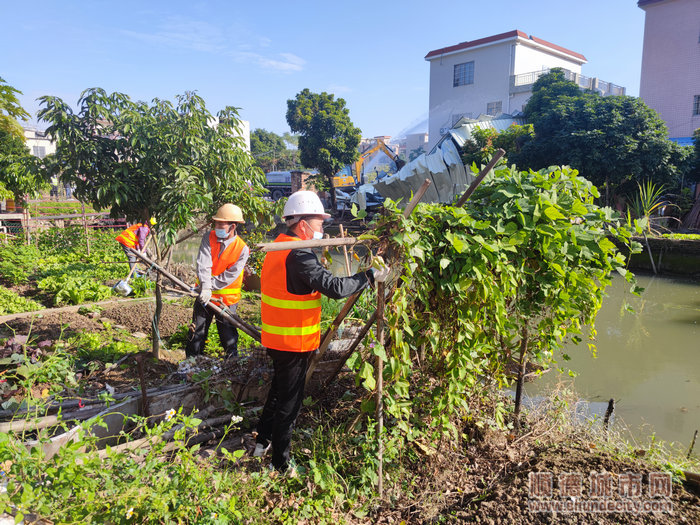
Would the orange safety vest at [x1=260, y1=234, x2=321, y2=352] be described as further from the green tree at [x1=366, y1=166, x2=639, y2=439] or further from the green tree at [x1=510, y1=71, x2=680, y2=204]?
the green tree at [x1=510, y1=71, x2=680, y2=204]

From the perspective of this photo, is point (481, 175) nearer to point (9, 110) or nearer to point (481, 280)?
point (481, 280)

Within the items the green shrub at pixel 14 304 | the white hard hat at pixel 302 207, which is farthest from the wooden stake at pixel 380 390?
the green shrub at pixel 14 304

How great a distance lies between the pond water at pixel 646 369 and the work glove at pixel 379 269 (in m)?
2.15

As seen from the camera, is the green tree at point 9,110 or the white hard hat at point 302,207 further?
the green tree at point 9,110

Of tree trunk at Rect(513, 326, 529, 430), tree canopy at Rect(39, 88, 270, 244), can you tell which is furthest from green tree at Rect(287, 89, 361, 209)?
tree trunk at Rect(513, 326, 529, 430)

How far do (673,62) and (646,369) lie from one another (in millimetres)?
22631

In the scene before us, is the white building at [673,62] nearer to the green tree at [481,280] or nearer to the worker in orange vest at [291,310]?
the green tree at [481,280]

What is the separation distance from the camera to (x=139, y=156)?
458 centimetres

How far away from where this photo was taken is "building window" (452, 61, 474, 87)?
28406 millimetres

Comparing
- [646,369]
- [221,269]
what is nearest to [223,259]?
[221,269]

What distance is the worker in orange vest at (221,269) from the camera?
4.37 metres

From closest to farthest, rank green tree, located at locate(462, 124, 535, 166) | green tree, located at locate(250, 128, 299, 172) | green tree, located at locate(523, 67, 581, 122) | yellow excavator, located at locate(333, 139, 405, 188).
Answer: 1. green tree, located at locate(462, 124, 535, 166)
2. green tree, located at locate(523, 67, 581, 122)
3. yellow excavator, located at locate(333, 139, 405, 188)
4. green tree, located at locate(250, 128, 299, 172)

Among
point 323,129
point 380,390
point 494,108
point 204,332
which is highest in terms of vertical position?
point 494,108

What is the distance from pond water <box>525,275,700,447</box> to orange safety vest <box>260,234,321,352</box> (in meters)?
2.31
